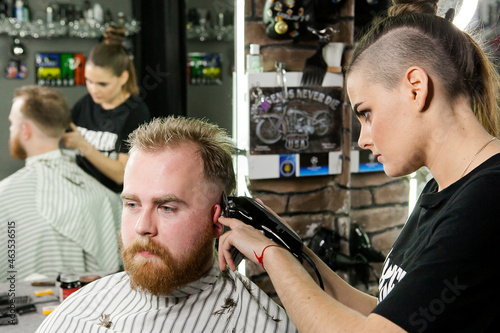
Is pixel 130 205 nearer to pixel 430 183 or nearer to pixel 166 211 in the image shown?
pixel 166 211

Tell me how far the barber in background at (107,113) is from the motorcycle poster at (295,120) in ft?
2.37

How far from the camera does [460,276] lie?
3.07ft

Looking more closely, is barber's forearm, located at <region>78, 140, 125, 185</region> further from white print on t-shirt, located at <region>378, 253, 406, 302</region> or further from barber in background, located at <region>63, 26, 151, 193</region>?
white print on t-shirt, located at <region>378, 253, 406, 302</region>

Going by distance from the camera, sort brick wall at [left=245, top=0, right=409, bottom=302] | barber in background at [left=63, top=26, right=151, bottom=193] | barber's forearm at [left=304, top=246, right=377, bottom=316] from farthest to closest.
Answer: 1. brick wall at [left=245, top=0, right=409, bottom=302]
2. barber in background at [left=63, top=26, right=151, bottom=193]
3. barber's forearm at [left=304, top=246, right=377, bottom=316]

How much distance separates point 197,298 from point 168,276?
158mm

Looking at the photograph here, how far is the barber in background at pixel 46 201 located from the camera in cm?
284

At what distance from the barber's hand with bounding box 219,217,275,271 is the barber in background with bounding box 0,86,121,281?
6.09 ft

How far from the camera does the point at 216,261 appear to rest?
1693mm

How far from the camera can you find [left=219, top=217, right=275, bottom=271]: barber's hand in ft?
4.21

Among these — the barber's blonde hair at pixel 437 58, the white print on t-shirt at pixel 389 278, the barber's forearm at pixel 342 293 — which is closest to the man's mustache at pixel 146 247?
the barber's forearm at pixel 342 293

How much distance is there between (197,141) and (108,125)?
1.56 metres

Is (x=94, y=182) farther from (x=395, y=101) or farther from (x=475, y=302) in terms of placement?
(x=475, y=302)

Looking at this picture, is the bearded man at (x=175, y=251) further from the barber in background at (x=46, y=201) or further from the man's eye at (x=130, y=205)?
the barber in background at (x=46, y=201)

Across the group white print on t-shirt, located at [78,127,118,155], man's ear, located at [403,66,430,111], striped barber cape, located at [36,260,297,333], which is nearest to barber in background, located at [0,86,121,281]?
white print on t-shirt, located at [78,127,118,155]
